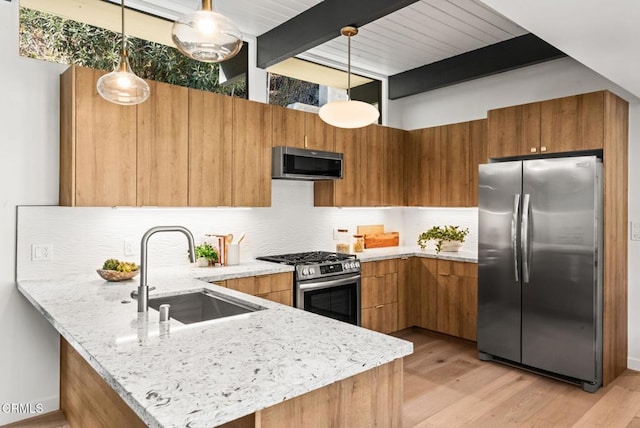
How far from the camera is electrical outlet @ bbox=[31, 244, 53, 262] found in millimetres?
2924

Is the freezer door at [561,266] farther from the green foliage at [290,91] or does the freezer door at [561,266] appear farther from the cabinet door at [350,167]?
the green foliage at [290,91]

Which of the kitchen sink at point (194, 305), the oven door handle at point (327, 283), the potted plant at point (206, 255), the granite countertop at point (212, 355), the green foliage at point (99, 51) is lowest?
the oven door handle at point (327, 283)

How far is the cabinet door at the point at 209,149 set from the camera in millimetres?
3346

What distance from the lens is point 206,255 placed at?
3.52m

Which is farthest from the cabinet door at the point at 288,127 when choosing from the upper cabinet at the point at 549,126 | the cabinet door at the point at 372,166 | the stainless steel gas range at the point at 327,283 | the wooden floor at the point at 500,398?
the wooden floor at the point at 500,398

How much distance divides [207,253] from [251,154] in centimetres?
90

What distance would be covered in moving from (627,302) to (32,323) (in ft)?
15.3

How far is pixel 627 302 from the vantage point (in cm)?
382

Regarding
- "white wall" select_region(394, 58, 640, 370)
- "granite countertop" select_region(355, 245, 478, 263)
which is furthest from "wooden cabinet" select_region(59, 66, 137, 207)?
"white wall" select_region(394, 58, 640, 370)

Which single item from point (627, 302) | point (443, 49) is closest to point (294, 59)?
point (443, 49)

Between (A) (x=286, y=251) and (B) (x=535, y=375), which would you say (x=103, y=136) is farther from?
(B) (x=535, y=375)

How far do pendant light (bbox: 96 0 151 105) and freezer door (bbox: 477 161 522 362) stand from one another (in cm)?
287

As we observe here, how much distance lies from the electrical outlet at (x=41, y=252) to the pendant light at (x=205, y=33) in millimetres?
1968

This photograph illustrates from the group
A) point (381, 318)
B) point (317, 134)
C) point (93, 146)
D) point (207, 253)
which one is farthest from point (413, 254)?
point (93, 146)
